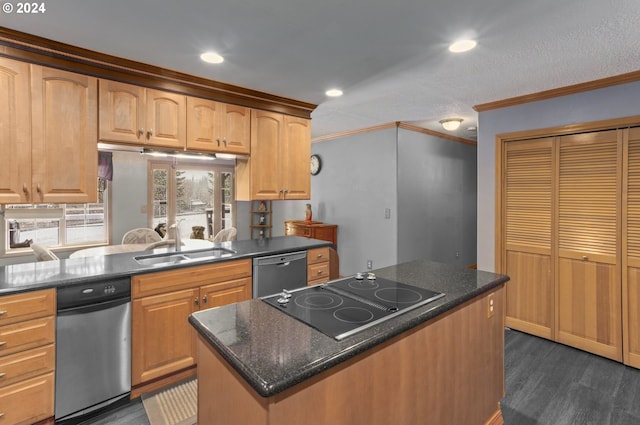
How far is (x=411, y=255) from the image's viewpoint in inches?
183

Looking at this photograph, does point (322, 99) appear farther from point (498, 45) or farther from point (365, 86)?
point (498, 45)

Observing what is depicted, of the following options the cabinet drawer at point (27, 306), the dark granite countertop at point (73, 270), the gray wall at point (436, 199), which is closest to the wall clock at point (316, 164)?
the gray wall at point (436, 199)

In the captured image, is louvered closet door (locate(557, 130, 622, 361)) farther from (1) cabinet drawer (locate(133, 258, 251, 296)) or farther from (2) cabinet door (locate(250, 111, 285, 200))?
(1) cabinet drawer (locate(133, 258, 251, 296))

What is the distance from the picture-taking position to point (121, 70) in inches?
93.4

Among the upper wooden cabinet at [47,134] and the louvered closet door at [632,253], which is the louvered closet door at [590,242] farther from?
the upper wooden cabinet at [47,134]

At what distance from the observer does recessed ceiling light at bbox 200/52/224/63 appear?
88.5 inches

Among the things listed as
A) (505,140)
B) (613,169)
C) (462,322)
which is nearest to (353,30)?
(462,322)

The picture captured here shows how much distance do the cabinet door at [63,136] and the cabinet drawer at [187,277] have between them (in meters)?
0.75

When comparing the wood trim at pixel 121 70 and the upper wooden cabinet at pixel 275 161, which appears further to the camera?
the upper wooden cabinet at pixel 275 161

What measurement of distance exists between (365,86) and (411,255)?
262 centimetres

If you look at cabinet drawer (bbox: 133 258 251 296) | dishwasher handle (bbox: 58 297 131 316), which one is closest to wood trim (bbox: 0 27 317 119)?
cabinet drawer (bbox: 133 258 251 296)

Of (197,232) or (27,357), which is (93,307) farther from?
(197,232)

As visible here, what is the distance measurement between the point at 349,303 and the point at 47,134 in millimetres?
2227

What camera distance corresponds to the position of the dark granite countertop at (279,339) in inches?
38.5
